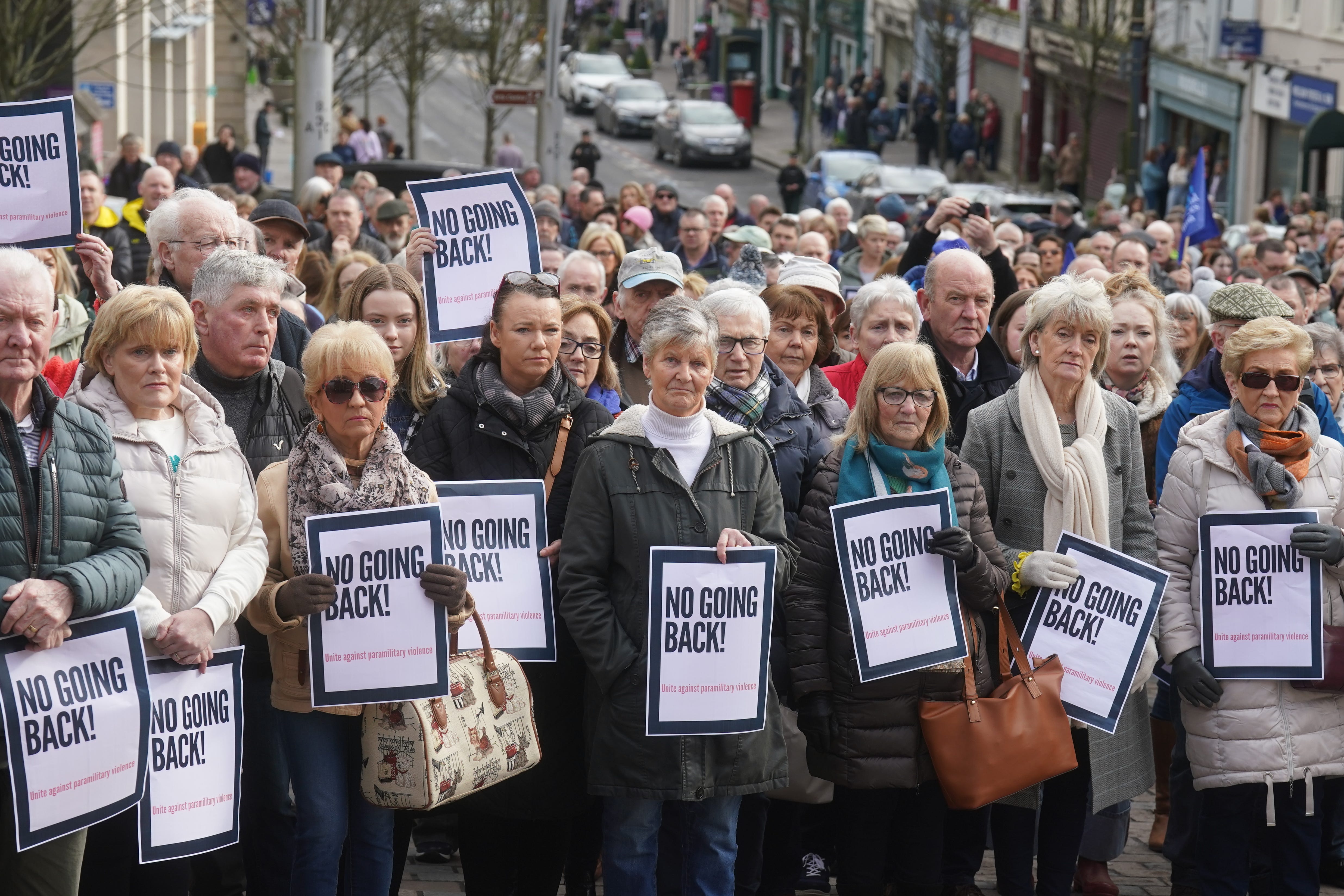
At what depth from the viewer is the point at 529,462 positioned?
220 inches

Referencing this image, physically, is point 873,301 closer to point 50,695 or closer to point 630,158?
point 50,695

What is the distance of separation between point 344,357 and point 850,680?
1.90 meters

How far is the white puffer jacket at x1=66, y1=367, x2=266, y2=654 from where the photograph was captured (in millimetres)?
4695

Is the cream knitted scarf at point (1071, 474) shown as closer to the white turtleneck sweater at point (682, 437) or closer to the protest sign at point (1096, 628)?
the protest sign at point (1096, 628)

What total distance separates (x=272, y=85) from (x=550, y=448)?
51.0 metres

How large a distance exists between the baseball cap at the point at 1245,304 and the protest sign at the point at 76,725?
4.56 m

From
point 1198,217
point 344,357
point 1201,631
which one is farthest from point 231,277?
point 1198,217

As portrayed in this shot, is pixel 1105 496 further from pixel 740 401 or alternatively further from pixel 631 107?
pixel 631 107

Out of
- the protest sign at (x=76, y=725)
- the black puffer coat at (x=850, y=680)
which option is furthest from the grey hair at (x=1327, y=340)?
the protest sign at (x=76, y=725)

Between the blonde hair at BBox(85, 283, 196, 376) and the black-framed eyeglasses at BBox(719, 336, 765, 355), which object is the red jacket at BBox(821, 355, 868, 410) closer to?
the black-framed eyeglasses at BBox(719, 336, 765, 355)

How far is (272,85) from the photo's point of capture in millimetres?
53844

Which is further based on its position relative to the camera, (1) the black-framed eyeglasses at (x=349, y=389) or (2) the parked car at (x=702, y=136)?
(2) the parked car at (x=702, y=136)

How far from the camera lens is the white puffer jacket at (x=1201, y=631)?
Answer: 5.72 m

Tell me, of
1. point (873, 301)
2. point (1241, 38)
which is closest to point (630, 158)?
point (1241, 38)
